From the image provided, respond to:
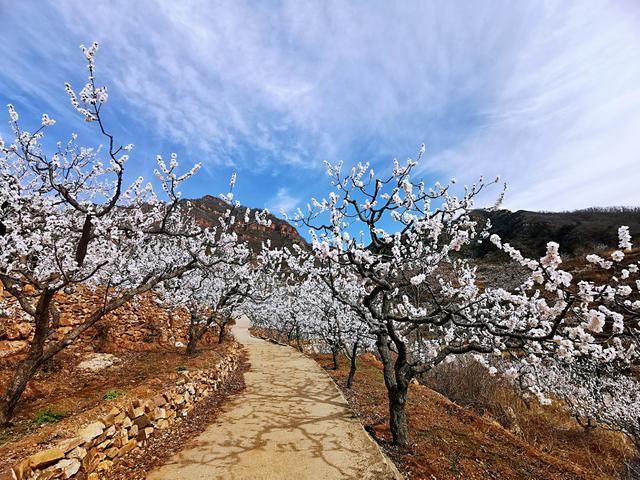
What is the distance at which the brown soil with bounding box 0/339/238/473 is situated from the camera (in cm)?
476

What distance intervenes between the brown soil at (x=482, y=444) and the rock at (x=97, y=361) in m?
7.91

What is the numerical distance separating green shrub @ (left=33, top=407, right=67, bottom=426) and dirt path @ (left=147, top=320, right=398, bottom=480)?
1832 mm

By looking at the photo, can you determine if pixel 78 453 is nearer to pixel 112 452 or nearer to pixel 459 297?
pixel 112 452

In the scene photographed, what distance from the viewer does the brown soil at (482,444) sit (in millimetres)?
6984

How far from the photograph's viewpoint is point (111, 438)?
5.58 meters

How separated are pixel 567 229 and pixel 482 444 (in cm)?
7476

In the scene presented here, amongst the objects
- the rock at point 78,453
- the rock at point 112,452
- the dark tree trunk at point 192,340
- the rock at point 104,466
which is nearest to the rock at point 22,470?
the rock at point 78,453

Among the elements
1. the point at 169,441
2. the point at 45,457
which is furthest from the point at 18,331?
the point at 45,457

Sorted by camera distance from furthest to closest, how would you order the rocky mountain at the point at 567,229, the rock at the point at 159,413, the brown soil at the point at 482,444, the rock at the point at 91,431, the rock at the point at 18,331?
the rocky mountain at the point at 567,229 < the rock at the point at 18,331 < the rock at the point at 159,413 < the brown soil at the point at 482,444 < the rock at the point at 91,431

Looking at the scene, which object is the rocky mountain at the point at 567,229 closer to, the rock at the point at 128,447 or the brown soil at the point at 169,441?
the brown soil at the point at 169,441

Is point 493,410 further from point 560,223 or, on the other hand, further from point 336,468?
point 560,223

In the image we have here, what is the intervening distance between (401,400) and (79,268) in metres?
6.95

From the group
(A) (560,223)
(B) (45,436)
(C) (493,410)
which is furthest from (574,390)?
(A) (560,223)

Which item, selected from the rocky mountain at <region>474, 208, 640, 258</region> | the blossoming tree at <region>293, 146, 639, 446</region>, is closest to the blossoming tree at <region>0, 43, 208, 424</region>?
the blossoming tree at <region>293, 146, 639, 446</region>
